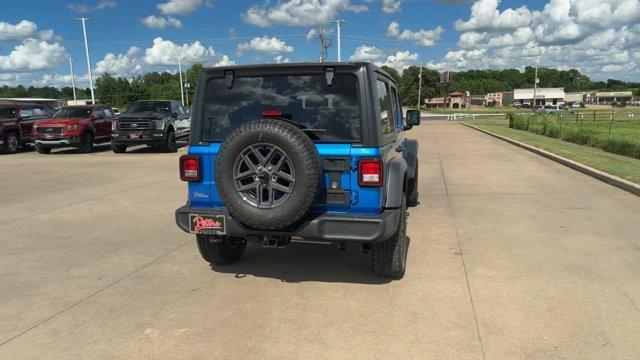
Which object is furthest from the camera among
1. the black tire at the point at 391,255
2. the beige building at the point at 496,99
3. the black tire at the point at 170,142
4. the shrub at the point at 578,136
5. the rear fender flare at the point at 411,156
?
the beige building at the point at 496,99

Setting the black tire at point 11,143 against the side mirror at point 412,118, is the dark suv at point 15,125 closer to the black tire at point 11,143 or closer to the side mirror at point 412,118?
the black tire at point 11,143

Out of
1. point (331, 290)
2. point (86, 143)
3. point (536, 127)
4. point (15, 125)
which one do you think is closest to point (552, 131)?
point (536, 127)

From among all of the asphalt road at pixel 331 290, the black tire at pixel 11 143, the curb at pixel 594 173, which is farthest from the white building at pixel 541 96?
the asphalt road at pixel 331 290

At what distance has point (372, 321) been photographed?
385 cm

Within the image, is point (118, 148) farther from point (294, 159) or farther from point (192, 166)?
point (294, 159)

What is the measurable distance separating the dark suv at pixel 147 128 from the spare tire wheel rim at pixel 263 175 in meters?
13.7

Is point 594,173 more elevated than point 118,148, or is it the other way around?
point 118,148

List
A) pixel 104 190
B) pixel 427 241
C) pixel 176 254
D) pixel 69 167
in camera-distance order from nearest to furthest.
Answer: pixel 176 254
pixel 427 241
pixel 104 190
pixel 69 167

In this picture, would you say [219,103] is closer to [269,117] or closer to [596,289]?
[269,117]

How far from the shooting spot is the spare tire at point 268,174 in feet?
12.7

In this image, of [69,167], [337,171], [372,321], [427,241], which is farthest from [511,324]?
[69,167]

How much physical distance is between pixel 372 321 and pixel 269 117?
72.8 inches

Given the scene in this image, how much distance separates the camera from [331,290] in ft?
14.8

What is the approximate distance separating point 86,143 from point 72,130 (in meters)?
0.74
